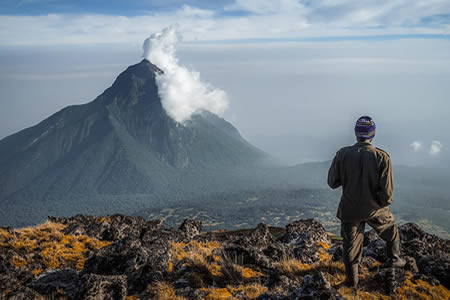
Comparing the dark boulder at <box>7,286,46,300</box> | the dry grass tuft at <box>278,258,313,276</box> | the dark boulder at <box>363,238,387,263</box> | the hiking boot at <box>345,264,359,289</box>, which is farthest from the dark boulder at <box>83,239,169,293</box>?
the dark boulder at <box>363,238,387,263</box>

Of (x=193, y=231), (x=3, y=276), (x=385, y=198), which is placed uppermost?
(x=385, y=198)

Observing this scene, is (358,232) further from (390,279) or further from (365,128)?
(365,128)

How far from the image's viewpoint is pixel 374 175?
7.33 metres

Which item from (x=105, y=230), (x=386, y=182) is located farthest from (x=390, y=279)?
(x=105, y=230)

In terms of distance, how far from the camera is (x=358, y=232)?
302 inches

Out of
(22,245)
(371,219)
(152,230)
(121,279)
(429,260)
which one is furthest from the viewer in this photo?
(152,230)

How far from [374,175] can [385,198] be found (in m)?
0.49

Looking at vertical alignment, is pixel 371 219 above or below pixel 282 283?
above

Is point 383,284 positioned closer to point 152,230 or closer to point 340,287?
point 340,287

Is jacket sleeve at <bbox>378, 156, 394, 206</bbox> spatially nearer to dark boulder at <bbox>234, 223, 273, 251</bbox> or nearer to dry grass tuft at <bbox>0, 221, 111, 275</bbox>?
dark boulder at <bbox>234, 223, 273, 251</bbox>

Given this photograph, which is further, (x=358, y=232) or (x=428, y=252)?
(x=428, y=252)

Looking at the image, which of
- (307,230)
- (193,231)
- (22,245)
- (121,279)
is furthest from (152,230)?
(121,279)

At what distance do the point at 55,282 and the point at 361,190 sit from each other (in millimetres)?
6787

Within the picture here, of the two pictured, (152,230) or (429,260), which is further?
(152,230)
